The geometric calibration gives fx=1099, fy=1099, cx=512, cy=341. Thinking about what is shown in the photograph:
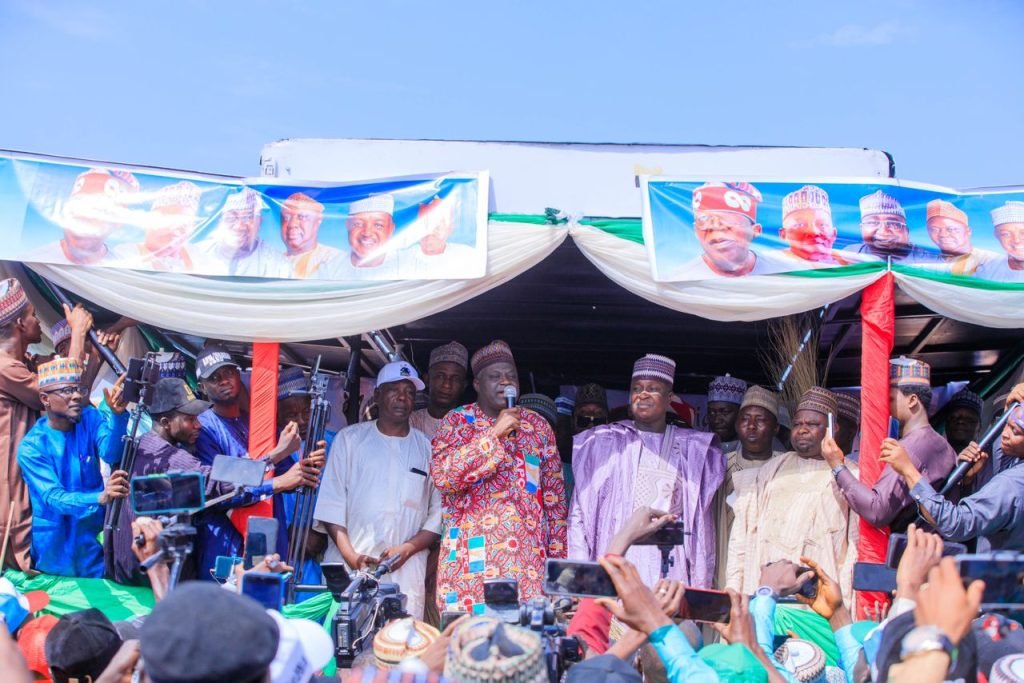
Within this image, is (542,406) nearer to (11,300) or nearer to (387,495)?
(387,495)

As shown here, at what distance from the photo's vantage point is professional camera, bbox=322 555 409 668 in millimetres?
3922

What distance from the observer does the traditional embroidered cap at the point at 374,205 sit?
18.9 feet

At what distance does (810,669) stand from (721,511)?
2.48m

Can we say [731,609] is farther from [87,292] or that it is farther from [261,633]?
[87,292]

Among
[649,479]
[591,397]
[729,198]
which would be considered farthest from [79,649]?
[591,397]

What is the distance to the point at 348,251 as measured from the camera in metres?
5.72

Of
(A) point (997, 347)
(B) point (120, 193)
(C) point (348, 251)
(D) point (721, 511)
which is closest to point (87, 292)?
(B) point (120, 193)

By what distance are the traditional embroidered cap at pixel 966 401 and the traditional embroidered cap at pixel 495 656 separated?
5.04m

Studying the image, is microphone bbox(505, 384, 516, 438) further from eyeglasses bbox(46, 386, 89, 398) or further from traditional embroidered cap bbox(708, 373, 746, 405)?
eyeglasses bbox(46, 386, 89, 398)

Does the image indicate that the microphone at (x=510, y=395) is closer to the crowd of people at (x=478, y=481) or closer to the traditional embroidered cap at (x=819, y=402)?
the crowd of people at (x=478, y=481)

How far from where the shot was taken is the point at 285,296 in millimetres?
5648

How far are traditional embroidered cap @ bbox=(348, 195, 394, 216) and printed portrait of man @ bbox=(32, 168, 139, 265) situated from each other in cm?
116

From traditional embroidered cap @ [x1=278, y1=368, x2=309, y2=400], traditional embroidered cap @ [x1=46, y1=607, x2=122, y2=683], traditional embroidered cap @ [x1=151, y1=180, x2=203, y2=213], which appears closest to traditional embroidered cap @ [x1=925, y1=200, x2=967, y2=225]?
traditional embroidered cap @ [x1=278, y1=368, x2=309, y2=400]

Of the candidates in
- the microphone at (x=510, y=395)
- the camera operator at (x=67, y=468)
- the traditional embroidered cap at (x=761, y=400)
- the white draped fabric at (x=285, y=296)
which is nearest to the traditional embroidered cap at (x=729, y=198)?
the white draped fabric at (x=285, y=296)
